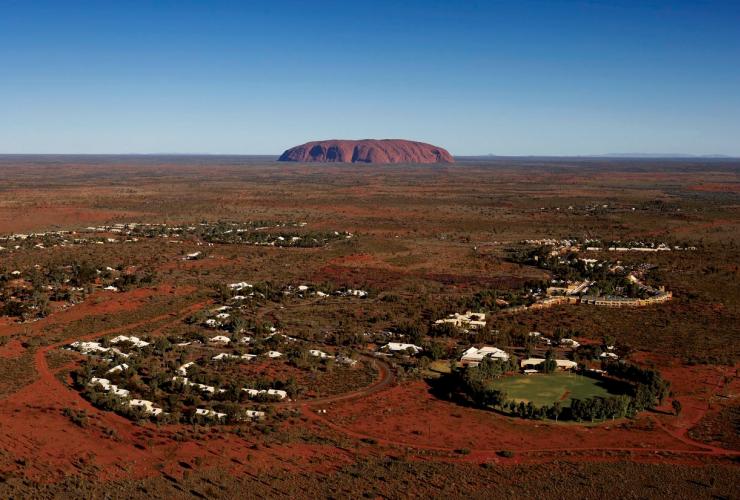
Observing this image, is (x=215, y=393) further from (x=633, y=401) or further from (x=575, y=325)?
(x=575, y=325)

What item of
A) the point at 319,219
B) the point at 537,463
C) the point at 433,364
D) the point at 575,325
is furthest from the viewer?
the point at 319,219

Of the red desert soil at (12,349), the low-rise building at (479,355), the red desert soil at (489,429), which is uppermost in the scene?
the low-rise building at (479,355)

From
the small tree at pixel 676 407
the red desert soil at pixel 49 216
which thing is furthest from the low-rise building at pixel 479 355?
the red desert soil at pixel 49 216

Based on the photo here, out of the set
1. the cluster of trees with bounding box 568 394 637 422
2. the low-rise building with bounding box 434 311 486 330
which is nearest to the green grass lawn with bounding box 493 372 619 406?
the cluster of trees with bounding box 568 394 637 422

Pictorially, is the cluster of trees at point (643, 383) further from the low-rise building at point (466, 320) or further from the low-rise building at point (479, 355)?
the low-rise building at point (466, 320)

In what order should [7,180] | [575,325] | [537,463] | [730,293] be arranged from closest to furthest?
[537,463] → [575,325] → [730,293] → [7,180]

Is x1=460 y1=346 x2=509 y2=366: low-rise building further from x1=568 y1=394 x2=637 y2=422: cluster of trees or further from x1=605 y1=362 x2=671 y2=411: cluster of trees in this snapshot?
x1=568 y1=394 x2=637 y2=422: cluster of trees

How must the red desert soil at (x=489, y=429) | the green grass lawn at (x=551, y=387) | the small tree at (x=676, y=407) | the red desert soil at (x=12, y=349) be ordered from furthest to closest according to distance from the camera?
the red desert soil at (x=12, y=349)
the green grass lawn at (x=551, y=387)
the small tree at (x=676, y=407)
the red desert soil at (x=489, y=429)

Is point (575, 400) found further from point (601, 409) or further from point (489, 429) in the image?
point (489, 429)

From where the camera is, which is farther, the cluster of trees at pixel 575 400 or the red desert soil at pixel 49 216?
the red desert soil at pixel 49 216

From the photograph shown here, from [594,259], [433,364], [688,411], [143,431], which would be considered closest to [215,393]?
[143,431]
